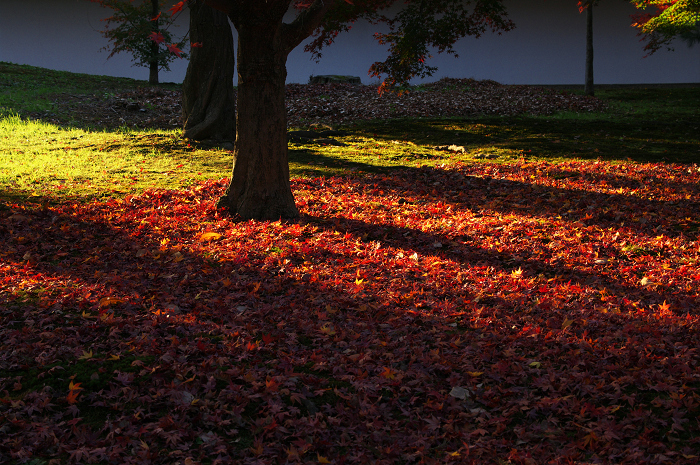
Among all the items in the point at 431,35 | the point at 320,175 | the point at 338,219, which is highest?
the point at 431,35

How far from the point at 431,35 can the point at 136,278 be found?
9779mm

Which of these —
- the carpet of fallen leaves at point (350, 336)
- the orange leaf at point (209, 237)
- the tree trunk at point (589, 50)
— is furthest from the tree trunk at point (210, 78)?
the tree trunk at point (589, 50)

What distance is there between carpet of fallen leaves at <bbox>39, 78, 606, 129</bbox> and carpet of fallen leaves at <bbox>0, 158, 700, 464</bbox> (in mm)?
12297

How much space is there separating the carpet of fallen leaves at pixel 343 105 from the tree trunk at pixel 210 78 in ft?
14.7

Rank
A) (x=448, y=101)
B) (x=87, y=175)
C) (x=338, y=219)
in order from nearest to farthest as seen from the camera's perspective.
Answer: (x=338, y=219), (x=87, y=175), (x=448, y=101)

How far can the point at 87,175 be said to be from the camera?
34.3 ft

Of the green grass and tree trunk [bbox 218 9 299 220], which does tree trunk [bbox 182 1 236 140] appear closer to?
the green grass

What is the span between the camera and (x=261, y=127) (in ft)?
24.9

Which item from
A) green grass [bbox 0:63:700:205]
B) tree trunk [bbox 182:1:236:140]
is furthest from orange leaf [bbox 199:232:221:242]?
tree trunk [bbox 182:1:236:140]

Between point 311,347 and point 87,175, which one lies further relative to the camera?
point 87,175

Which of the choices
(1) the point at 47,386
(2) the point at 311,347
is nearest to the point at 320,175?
(2) the point at 311,347

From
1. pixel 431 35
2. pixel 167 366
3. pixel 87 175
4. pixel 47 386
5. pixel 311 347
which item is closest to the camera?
pixel 47 386

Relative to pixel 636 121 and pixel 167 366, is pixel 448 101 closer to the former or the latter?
pixel 636 121

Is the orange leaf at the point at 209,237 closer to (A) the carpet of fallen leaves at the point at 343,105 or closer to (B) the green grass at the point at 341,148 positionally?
(B) the green grass at the point at 341,148
